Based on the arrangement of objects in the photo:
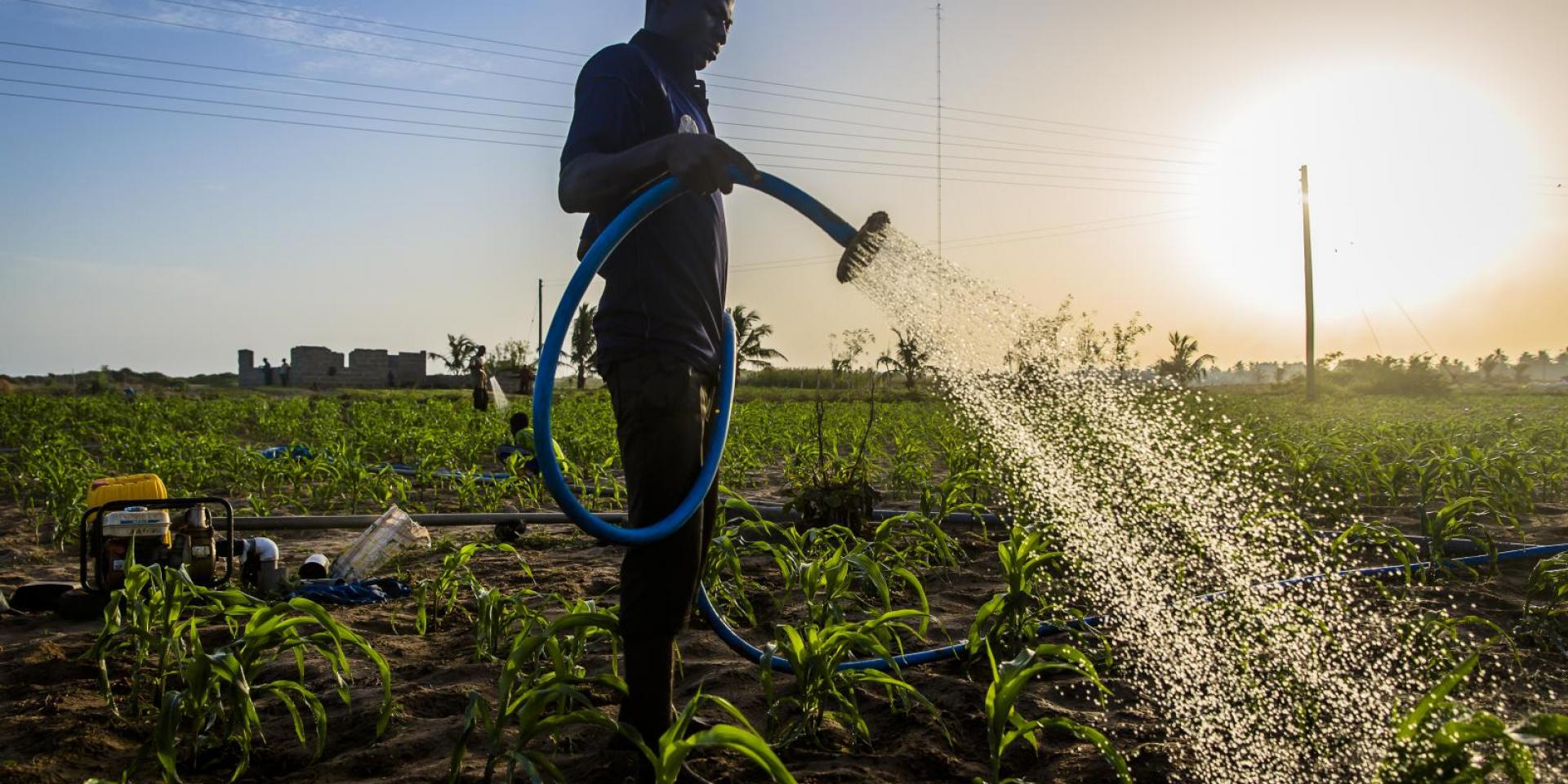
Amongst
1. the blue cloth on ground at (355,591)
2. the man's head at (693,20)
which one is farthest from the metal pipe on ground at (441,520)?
the man's head at (693,20)

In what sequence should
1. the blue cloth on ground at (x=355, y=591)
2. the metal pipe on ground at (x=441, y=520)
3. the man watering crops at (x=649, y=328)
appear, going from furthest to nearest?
the metal pipe on ground at (x=441, y=520)
the blue cloth on ground at (x=355, y=591)
the man watering crops at (x=649, y=328)

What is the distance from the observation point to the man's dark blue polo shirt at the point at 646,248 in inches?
82.4

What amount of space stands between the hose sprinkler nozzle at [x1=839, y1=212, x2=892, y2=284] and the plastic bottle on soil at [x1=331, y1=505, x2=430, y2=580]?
130 inches

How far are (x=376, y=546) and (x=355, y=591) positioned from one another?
71cm

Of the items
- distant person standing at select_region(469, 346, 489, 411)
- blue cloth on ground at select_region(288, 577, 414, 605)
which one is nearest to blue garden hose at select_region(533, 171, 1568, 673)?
blue cloth on ground at select_region(288, 577, 414, 605)

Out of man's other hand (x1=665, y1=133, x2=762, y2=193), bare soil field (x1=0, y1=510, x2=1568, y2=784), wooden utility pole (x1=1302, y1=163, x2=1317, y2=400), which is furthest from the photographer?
wooden utility pole (x1=1302, y1=163, x2=1317, y2=400)

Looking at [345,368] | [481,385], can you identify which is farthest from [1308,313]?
[345,368]

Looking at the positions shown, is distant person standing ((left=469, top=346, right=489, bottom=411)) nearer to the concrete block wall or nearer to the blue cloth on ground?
the blue cloth on ground

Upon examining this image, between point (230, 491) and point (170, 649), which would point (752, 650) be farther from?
point (230, 491)

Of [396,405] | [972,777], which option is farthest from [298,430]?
[972,777]

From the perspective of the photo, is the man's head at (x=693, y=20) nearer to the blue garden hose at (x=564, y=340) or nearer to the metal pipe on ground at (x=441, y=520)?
the blue garden hose at (x=564, y=340)

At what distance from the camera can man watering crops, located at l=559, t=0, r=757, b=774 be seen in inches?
81.4

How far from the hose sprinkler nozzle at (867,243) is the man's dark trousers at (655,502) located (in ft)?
2.10

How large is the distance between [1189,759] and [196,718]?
99.7 inches
